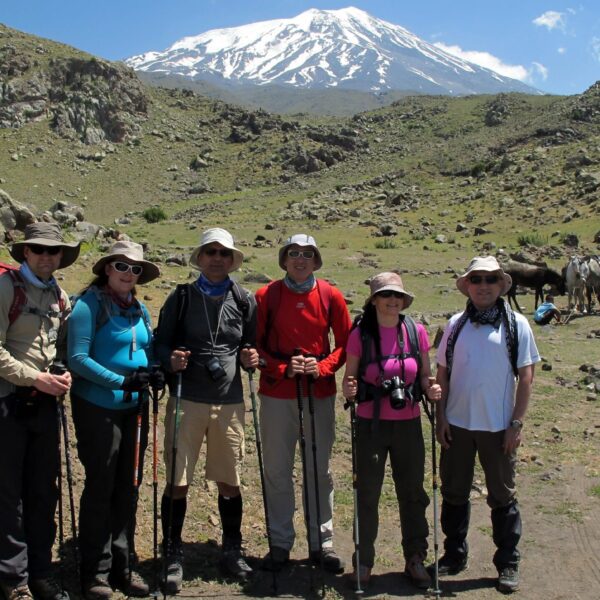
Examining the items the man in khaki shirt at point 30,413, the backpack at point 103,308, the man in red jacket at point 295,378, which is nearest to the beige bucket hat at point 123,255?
the backpack at point 103,308

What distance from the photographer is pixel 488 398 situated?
5.09m

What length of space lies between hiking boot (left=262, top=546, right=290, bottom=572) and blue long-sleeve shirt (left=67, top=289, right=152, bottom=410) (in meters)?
1.69

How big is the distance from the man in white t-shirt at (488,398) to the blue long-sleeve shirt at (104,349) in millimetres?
2233

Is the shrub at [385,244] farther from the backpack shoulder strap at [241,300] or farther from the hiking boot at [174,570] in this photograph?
the hiking boot at [174,570]

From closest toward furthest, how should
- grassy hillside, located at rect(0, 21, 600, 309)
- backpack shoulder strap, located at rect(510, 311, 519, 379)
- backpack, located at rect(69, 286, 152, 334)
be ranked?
1. backpack, located at rect(69, 286, 152, 334)
2. backpack shoulder strap, located at rect(510, 311, 519, 379)
3. grassy hillside, located at rect(0, 21, 600, 309)

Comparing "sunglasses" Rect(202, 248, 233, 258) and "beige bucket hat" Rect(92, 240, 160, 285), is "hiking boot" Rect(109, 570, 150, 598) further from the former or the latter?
"sunglasses" Rect(202, 248, 233, 258)

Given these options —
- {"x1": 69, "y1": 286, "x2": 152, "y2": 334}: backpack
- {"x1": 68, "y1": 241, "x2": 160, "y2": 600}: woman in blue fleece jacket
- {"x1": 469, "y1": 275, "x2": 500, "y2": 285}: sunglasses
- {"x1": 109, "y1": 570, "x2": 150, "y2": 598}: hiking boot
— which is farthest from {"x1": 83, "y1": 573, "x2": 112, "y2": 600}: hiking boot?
{"x1": 469, "y1": 275, "x2": 500, "y2": 285}: sunglasses

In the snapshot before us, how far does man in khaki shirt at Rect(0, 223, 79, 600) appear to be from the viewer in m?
4.31

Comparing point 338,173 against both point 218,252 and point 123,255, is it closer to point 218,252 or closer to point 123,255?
point 218,252

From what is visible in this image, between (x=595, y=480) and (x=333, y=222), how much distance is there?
92.8 ft

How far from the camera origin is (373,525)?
5172mm

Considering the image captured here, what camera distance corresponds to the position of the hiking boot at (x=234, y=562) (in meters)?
5.26

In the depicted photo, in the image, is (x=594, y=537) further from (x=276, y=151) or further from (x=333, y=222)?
(x=276, y=151)

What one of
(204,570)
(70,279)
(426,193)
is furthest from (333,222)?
(204,570)
